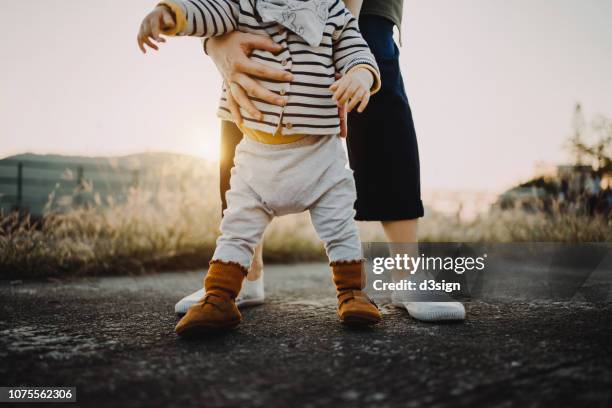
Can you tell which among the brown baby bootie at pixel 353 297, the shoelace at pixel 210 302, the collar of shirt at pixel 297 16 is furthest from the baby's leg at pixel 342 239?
the collar of shirt at pixel 297 16

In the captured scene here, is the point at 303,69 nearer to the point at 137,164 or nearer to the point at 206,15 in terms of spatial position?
the point at 206,15

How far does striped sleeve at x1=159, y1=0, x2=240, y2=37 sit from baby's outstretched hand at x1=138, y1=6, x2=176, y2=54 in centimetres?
2

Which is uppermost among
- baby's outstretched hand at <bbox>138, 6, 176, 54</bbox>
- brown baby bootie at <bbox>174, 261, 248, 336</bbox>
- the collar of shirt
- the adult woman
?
the collar of shirt

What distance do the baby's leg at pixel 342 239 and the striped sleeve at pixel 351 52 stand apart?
0.37m

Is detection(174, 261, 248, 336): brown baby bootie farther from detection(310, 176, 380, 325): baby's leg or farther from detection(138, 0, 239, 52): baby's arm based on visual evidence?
detection(138, 0, 239, 52): baby's arm

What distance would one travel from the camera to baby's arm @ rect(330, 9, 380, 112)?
1.36 metres

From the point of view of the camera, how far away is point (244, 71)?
143 cm

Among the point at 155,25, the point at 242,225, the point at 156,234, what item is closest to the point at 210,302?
the point at 242,225

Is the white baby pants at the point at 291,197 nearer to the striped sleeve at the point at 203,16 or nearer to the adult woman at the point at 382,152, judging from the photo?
the adult woman at the point at 382,152

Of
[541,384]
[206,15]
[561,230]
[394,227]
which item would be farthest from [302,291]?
[561,230]

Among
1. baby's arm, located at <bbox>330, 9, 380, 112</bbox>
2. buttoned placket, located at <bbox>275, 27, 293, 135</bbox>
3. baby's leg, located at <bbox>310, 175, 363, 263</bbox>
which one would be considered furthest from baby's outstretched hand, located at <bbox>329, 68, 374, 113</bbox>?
baby's leg, located at <bbox>310, 175, 363, 263</bbox>

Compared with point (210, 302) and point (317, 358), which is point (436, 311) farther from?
point (210, 302)

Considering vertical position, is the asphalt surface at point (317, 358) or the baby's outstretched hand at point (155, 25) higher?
the baby's outstretched hand at point (155, 25)

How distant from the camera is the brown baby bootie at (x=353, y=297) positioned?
1255 millimetres
